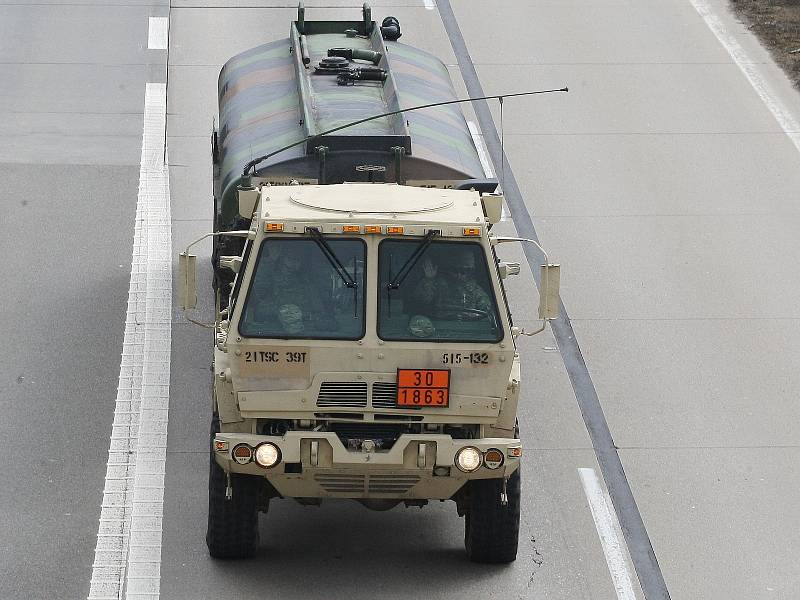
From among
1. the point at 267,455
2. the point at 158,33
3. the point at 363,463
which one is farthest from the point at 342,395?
the point at 158,33

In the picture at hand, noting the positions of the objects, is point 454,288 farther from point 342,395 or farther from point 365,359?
point 342,395

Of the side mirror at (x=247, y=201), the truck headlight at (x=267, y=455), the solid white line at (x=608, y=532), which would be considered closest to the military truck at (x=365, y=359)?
the truck headlight at (x=267, y=455)

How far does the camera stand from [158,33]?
2339 cm

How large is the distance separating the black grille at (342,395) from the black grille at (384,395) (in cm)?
6

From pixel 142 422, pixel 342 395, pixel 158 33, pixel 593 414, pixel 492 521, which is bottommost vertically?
pixel 158 33

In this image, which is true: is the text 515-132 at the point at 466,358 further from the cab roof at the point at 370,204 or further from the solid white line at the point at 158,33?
the solid white line at the point at 158,33

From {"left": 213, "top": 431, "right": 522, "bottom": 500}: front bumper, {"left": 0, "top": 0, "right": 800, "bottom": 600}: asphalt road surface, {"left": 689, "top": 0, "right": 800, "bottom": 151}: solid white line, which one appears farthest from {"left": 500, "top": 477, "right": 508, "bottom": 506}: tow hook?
{"left": 689, "top": 0, "right": 800, "bottom": 151}: solid white line

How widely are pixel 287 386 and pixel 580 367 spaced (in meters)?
4.78

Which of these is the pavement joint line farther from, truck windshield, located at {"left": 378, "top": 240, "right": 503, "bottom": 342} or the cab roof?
the cab roof

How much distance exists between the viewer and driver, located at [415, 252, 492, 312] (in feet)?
34.5

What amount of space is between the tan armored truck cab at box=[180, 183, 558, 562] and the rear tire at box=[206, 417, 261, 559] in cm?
13

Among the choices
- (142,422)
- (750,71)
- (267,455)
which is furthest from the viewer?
(750,71)

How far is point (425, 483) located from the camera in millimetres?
10609

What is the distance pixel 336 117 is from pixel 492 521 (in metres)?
3.59
